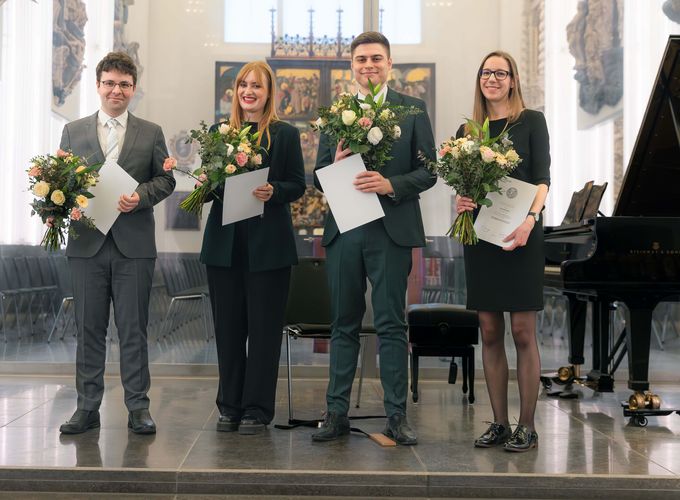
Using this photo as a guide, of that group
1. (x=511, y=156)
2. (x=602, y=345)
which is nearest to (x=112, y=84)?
(x=511, y=156)

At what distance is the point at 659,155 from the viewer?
4.47m

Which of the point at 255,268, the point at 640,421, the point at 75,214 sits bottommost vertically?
the point at 640,421

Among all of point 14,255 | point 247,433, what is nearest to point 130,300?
point 247,433

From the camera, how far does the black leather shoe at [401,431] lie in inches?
148

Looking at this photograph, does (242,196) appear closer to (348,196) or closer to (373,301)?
(348,196)

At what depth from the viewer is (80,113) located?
6168mm

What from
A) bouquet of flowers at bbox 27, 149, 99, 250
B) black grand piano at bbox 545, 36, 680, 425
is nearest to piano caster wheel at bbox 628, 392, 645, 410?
black grand piano at bbox 545, 36, 680, 425

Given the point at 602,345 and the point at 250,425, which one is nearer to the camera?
the point at 250,425

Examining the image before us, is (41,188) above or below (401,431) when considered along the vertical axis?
above

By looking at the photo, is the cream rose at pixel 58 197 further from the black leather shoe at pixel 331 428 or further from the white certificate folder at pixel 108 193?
the black leather shoe at pixel 331 428

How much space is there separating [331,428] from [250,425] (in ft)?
1.37

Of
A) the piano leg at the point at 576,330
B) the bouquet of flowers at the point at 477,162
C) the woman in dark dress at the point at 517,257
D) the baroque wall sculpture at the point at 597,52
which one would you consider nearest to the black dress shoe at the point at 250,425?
the woman in dark dress at the point at 517,257

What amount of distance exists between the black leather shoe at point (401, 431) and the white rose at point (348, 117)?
4.51ft

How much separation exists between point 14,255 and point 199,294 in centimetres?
146
